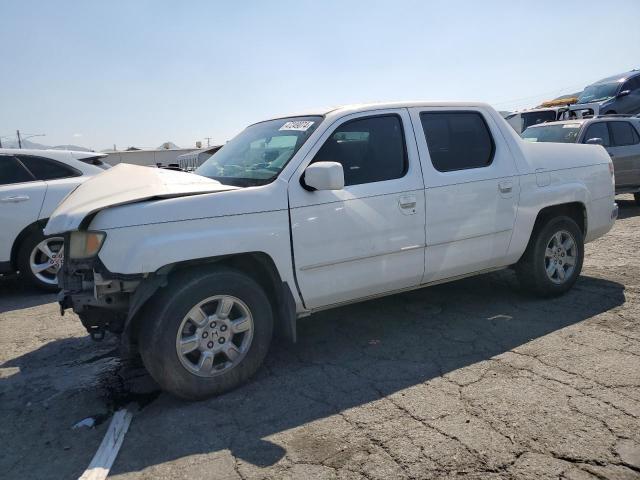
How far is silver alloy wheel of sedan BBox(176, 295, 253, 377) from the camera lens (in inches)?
133

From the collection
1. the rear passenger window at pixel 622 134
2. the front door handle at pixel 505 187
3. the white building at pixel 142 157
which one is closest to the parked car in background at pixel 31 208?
the front door handle at pixel 505 187

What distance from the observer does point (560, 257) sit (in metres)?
5.21

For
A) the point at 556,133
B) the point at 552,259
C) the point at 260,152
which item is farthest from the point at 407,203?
the point at 556,133

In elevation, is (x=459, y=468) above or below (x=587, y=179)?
below

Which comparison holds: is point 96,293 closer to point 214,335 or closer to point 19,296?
point 214,335

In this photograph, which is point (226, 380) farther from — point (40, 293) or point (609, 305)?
point (40, 293)

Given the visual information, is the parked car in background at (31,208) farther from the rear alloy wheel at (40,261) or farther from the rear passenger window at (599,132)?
the rear passenger window at (599,132)

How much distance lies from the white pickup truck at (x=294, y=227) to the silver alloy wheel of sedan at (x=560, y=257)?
0.10 ft

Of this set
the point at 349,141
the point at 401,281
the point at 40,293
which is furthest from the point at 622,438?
the point at 40,293

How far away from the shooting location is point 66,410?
3.45 metres

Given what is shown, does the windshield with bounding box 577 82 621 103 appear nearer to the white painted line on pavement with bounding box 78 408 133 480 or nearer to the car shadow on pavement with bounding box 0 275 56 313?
the car shadow on pavement with bounding box 0 275 56 313

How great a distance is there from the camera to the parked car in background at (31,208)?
242 inches

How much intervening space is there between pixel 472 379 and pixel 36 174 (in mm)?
5649

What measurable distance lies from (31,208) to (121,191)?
11.5ft
